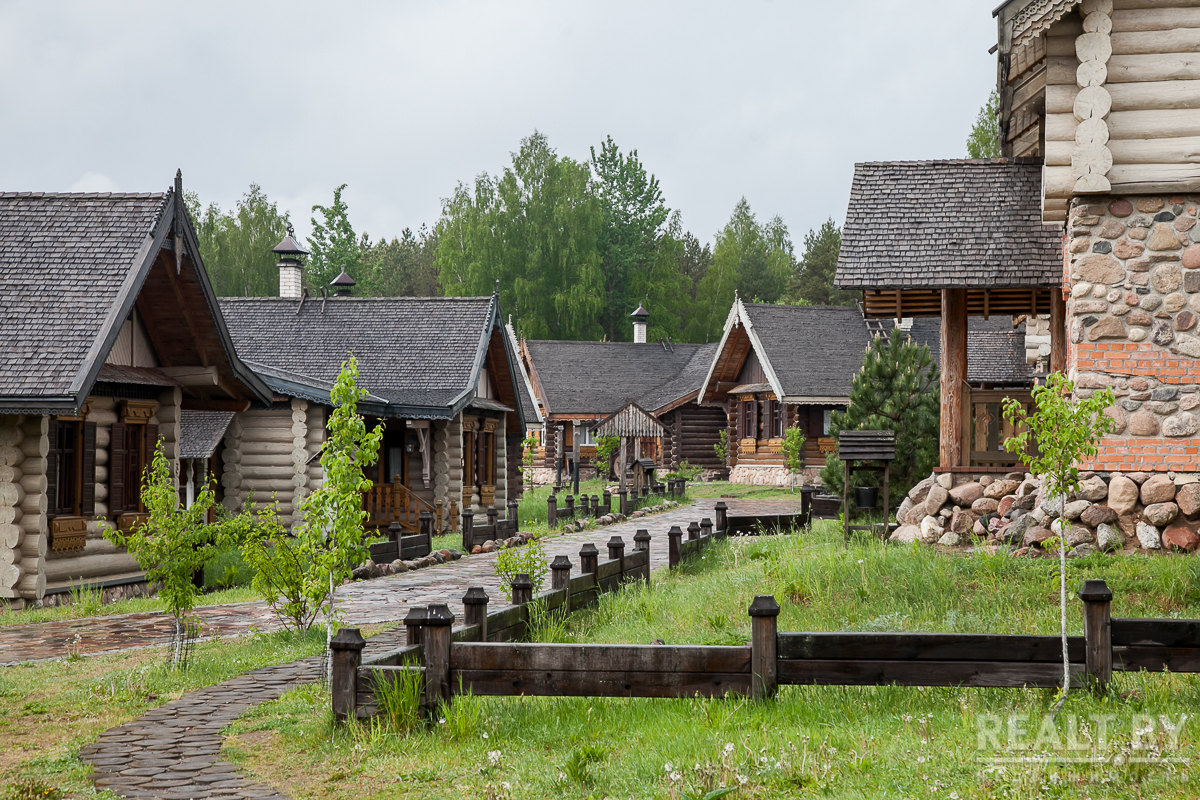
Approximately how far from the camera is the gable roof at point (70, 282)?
13609 millimetres

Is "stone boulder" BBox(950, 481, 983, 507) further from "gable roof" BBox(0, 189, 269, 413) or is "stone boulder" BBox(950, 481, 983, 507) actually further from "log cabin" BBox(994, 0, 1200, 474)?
"gable roof" BBox(0, 189, 269, 413)

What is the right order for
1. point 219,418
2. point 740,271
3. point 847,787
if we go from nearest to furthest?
point 847,787 → point 219,418 → point 740,271

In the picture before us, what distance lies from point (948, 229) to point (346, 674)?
36.2 ft

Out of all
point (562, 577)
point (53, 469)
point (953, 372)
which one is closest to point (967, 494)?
point (953, 372)

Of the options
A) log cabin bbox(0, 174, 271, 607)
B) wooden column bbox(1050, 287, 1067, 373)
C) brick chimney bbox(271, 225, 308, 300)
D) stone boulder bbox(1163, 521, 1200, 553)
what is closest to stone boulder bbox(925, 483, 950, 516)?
wooden column bbox(1050, 287, 1067, 373)

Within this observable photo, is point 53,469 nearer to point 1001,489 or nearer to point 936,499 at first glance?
point 936,499

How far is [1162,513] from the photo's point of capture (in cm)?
1220

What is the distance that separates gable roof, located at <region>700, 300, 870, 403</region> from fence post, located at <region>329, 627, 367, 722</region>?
31.7m

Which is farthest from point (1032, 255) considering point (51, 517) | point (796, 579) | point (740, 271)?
point (740, 271)

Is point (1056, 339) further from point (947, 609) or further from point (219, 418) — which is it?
point (219, 418)

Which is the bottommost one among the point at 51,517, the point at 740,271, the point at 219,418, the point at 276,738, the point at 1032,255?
the point at 276,738

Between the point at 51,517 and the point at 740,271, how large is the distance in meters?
65.5

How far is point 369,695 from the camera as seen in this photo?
735 cm

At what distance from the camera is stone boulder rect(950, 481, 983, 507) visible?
47.4 ft
